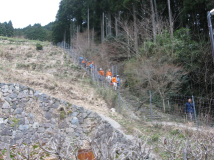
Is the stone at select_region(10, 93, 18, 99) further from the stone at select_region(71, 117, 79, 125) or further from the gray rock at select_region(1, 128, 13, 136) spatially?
the stone at select_region(71, 117, 79, 125)

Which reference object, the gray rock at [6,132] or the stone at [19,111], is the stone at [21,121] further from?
the gray rock at [6,132]

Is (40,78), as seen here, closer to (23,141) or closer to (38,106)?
(38,106)

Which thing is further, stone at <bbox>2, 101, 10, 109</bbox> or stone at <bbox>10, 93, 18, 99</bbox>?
stone at <bbox>10, 93, 18, 99</bbox>

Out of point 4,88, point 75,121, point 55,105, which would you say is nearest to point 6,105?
point 4,88

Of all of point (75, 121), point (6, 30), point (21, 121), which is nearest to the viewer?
point (21, 121)

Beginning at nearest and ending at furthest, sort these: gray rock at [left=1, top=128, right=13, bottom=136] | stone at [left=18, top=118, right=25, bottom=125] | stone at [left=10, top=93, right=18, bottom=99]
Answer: gray rock at [left=1, top=128, right=13, bottom=136] → stone at [left=18, top=118, right=25, bottom=125] → stone at [left=10, top=93, right=18, bottom=99]

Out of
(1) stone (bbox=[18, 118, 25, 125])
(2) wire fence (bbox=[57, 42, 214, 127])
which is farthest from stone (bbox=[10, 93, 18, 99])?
(2) wire fence (bbox=[57, 42, 214, 127])

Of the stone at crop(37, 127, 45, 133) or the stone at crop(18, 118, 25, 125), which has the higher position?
the stone at crop(18, 118, 25, 125)

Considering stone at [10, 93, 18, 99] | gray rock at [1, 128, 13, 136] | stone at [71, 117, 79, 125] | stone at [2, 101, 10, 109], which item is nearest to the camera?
gray rock at [1, 128, 13, 136]

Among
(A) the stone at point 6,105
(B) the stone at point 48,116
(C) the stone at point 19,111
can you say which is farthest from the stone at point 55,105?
(A) the stone at point 6,105

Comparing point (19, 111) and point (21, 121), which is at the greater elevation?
point (19, 111)

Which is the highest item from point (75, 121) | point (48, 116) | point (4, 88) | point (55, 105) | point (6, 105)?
point (4, 88)

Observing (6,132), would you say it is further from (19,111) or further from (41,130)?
(41,130)

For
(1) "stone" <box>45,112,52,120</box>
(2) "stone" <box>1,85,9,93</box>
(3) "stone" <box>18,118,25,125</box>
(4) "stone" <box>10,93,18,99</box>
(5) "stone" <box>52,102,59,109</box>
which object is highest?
(2) "stone" <box>1,85,9,93</box>
